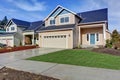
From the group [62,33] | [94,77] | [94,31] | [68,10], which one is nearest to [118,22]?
[94,31]

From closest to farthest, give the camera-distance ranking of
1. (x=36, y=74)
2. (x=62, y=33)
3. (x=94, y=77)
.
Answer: (x=94, y=77) < (x=36, y=74) < (x=62, y=33)

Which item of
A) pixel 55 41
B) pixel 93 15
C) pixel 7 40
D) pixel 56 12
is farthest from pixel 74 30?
pixel 7 40

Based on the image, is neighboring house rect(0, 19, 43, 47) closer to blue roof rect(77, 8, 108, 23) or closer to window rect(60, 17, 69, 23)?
window rect(60, 17, 69, 23)

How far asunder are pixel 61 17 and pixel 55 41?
509cm

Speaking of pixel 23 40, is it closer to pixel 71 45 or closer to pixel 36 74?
pixel 71 45

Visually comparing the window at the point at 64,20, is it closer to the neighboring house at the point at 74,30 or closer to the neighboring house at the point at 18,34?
the neighboring house at the point at 74,30

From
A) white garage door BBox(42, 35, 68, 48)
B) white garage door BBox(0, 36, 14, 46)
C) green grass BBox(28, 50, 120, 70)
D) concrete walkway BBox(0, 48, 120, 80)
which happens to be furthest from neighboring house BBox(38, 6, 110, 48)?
concrete walkway BBox(0, 48, 120, 80)

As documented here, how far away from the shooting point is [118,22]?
28.9m

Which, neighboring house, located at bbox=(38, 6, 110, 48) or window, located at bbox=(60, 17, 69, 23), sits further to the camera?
window, located at bbox=(60, 17, 69, 23)

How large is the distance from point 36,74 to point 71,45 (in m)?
12.6

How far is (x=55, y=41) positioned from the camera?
66.9ft

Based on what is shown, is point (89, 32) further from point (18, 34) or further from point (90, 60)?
point (18, 34)

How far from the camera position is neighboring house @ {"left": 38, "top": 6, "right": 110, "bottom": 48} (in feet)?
60.9

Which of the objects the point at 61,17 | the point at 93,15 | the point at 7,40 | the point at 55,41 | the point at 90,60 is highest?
the point at 93,15
